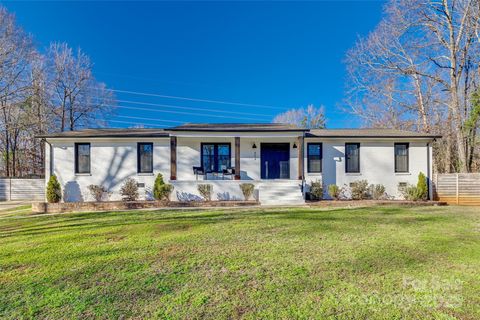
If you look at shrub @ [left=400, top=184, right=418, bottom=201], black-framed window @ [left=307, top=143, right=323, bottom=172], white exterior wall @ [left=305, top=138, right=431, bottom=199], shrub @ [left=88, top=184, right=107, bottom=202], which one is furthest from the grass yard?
black-framed window @ [left=307, top=143, right=323, bottom=172]

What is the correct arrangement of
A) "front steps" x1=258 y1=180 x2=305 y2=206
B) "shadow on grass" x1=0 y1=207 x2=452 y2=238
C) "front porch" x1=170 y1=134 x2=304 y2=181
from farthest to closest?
"front porch" x1=170 y1=134 x2=304 y2=181 → "front steps" x1=258 y1=180 x2=305 y2=206 → "shadow on grass" x1=0 y1=207 x2=452 y2=238

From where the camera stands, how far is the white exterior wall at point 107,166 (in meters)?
12.3

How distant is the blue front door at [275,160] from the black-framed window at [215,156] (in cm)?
182

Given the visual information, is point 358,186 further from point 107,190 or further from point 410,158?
point 107,190

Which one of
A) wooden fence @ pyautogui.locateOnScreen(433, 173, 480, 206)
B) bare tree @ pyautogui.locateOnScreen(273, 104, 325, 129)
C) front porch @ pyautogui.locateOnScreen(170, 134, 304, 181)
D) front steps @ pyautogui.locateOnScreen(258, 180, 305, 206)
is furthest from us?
bare tree @ pyautogui.locateOnScreen(273, 104, 325, 129)

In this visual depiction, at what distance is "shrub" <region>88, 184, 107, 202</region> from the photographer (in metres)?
12.1

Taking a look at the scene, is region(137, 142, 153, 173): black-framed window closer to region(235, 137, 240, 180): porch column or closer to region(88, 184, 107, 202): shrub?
region(88, 184, 107, 202): shrub

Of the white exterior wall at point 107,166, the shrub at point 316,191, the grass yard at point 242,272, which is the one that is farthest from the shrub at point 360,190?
the white exterior wall at point 107,166

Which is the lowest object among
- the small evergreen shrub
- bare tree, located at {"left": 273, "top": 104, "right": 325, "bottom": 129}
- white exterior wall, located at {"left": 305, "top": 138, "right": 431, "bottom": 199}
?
the small evergreen shrub

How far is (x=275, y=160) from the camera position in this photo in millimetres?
13211

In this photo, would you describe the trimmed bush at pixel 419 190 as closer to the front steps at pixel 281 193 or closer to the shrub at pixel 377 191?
the shrub at pixel 377 191

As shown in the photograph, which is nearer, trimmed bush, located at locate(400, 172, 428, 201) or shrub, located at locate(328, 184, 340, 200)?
trimmed bush, located at locate(400, 172, 428, 201)

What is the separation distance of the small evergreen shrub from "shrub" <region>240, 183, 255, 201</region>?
3717mm

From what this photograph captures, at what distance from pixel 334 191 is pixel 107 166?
11.1 metres
